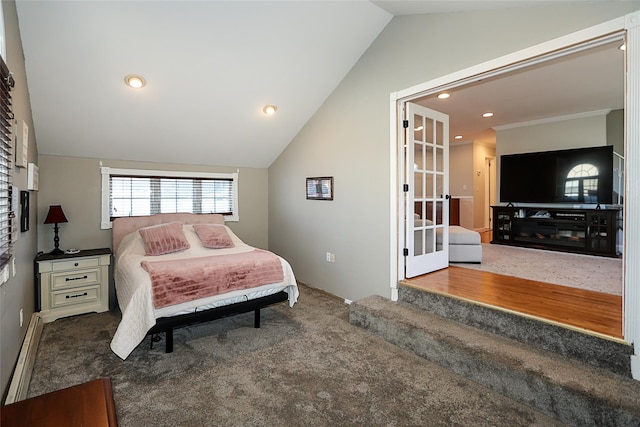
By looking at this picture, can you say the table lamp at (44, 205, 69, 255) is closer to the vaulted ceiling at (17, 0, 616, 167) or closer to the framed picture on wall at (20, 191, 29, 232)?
the vaulted ceiling at (17, 0, 616, 167)

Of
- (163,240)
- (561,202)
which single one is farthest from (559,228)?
(163,240)

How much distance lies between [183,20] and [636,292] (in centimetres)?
375

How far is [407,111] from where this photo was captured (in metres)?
3.23

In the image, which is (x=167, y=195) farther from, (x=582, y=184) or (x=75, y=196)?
(x=582, y=184)

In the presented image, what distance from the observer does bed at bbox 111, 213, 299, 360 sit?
97.9 inches

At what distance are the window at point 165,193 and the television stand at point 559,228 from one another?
16.3 ft

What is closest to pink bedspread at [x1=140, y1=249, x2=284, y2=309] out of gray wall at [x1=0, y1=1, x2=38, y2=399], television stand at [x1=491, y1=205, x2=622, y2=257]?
gray wall at [x1=0, y1=1, x2=38, y2=399]

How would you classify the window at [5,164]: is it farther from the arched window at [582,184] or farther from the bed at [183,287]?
the arched window at [582,184]

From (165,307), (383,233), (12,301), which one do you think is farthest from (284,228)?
(12,301)

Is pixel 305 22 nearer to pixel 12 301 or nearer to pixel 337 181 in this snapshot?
pixel 337 181

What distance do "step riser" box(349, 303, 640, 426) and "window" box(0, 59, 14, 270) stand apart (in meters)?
2.73

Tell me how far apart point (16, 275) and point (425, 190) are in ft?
12.0

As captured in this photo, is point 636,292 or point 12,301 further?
point 12,301

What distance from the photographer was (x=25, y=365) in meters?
2.28
